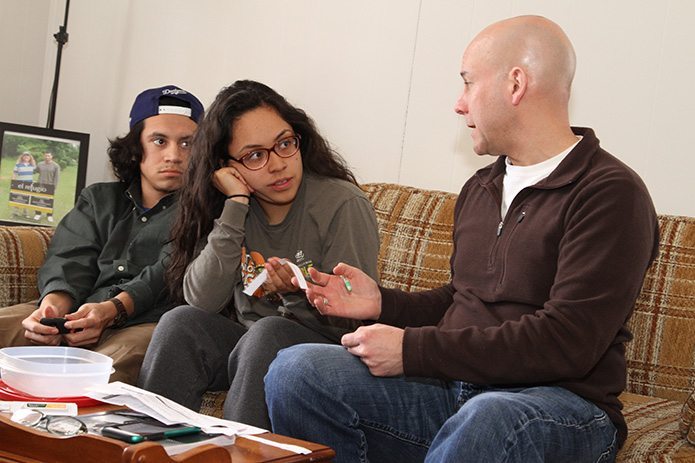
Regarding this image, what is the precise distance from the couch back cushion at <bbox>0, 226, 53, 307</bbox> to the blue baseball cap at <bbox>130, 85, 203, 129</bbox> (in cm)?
53

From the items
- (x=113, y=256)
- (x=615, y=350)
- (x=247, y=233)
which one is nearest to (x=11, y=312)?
(x=113, y=256)

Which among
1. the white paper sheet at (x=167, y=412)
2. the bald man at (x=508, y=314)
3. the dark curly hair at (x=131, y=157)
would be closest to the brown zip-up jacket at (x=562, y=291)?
the bald man at (x=508, y=314)

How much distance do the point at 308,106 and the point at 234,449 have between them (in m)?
1.96

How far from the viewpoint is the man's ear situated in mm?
1887

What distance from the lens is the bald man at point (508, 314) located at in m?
1.62

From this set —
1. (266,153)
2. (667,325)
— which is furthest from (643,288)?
(266,153)

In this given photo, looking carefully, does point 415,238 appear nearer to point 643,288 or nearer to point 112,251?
point 643,288

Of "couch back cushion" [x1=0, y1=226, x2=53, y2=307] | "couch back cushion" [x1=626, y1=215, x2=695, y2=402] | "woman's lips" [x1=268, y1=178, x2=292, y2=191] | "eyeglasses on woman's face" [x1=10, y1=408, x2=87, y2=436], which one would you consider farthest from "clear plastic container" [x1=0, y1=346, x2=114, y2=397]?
"couch back cushion" [x1=626, y1=215, x2=695, y2=402]

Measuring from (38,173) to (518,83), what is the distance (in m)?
2.14

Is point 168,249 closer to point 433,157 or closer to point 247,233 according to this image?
point 247,233

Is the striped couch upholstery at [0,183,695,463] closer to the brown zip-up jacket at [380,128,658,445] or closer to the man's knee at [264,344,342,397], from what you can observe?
the brown zip-up jacket at [380,128,658,445]

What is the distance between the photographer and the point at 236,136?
251cm

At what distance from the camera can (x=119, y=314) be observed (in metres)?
2.62

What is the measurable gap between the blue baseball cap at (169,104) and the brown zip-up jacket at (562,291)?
140 centimetres
